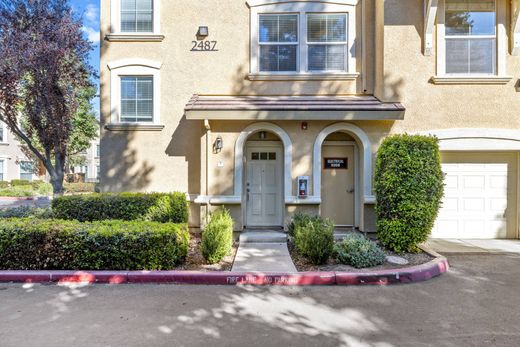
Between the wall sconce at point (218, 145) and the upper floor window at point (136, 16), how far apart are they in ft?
13.0

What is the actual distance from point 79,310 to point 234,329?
7.53 feet

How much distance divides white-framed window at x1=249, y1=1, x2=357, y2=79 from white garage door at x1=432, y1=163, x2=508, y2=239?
417 centimetres

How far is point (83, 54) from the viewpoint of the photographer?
27.5 ft

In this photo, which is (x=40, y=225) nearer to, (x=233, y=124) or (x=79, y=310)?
(x=79, y=310)

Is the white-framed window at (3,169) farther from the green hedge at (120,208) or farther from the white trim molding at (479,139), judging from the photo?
the white trim molding at (479,139)

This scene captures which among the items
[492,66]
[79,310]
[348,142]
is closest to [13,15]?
[79,310]

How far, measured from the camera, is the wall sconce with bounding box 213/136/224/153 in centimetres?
791

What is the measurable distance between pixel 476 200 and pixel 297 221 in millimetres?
5126

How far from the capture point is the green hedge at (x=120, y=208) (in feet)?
24.4

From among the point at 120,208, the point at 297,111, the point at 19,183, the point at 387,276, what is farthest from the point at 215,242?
the point at 19,183

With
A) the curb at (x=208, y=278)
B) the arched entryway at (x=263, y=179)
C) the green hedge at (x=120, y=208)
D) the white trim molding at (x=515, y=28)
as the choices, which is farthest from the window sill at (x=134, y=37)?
the white trim molding at (x=515, y=28)

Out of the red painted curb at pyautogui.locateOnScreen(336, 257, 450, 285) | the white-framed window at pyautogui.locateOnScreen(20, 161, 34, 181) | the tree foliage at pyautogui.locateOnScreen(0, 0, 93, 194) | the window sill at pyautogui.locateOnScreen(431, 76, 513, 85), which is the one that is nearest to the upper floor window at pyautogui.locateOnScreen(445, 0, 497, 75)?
the window sill at pyautogui.locateOnScreen(431, 76, 513, 85)

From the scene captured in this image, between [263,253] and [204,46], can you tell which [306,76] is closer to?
[204,46]

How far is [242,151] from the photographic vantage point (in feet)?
26.3
